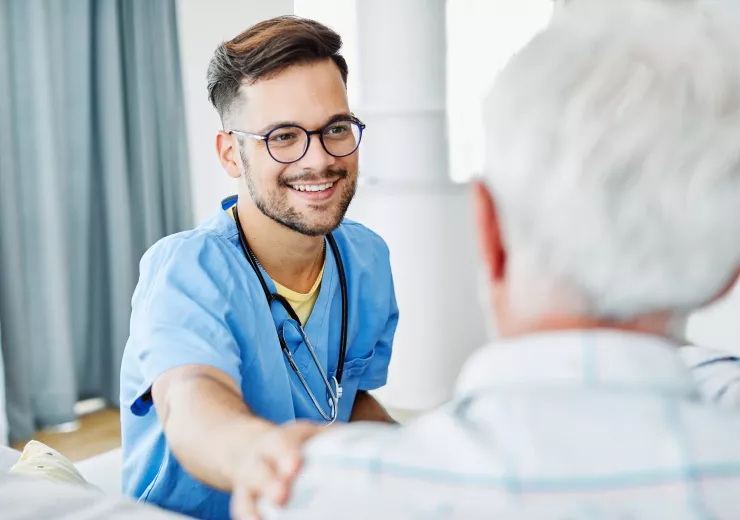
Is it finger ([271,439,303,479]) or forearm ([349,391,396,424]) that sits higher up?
finger ([271,439,303,479])

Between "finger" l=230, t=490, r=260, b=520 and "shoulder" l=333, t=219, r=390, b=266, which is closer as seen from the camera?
"finger" l=230, t=490, r=260, b=520

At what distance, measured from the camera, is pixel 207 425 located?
0.91 metres

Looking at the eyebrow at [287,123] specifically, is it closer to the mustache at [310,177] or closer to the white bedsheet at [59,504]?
the mustache at [310,177]

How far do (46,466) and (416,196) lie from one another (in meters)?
2.23

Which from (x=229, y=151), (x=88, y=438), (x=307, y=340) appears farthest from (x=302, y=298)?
(x=88, y=438)

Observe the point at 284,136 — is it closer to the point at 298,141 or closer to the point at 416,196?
the point at 298,141

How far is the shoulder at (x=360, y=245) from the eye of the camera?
1.56m

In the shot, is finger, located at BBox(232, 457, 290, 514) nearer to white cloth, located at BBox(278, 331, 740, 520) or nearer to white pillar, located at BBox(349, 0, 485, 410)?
white cloth, located at BBox(278, 331, 740, 520)

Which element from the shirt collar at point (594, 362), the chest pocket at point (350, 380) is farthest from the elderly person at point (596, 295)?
the chest pocket at point (350, 380)

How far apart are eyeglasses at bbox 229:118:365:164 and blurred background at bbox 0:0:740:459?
1.86 metres

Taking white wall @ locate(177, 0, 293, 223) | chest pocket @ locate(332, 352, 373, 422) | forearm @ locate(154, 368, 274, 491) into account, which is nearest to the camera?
forearm @ locate(154, 368, 274, 491)

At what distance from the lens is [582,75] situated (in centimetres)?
56

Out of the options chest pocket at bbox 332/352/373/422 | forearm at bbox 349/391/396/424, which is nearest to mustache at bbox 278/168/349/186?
chest pocket at bbox 332/352/373/422

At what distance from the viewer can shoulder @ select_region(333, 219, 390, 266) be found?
61.4 inches
